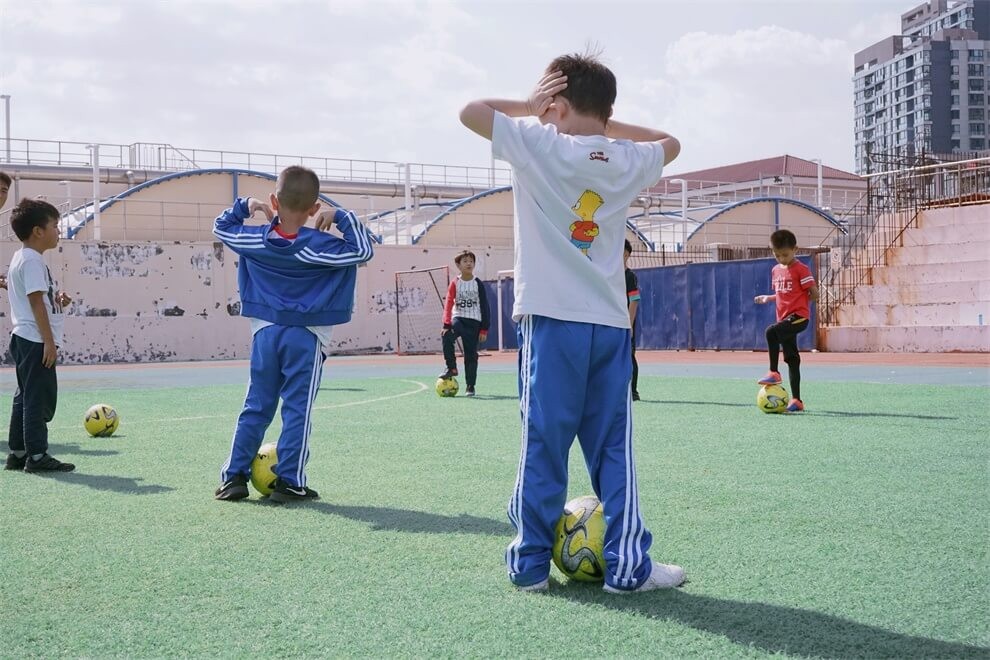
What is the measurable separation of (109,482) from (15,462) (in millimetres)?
1136

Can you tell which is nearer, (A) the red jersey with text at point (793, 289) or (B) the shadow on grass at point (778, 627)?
(B) the shadow on grass at point (778, 627)

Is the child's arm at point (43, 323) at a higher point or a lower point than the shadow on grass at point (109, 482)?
higher

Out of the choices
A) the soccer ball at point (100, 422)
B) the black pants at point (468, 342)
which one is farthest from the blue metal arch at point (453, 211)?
the soccer ball at point (100, 422)

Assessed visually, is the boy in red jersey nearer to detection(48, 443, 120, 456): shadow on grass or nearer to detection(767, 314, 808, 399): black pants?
detection(767, 314, 808, 399): black pants

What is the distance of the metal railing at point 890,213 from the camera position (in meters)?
24.4

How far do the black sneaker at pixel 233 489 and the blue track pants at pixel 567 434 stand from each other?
2.33 metres

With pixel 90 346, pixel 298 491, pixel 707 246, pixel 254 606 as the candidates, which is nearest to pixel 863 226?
pixel 707 246

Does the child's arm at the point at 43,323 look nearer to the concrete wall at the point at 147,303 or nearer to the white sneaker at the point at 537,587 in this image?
the white sneaker at the point at 537,587

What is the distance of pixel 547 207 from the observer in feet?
11.6

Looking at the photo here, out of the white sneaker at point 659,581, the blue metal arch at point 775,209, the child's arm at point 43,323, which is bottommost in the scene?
the white sneaker at point 659,581

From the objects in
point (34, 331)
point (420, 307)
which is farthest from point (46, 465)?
point (420, 307)

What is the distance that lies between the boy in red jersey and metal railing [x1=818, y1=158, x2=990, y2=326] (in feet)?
48.5

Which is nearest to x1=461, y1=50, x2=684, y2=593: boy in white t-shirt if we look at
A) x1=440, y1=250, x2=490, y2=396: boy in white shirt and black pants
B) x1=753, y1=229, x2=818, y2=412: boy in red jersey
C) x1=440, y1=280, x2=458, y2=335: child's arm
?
x1=753, y1=229, x2=818, y2=412: boy in red jersey

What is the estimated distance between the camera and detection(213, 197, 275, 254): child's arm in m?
5.41
